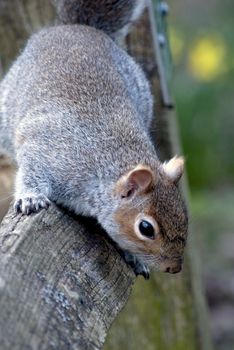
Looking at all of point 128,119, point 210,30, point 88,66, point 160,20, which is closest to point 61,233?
point 128,119

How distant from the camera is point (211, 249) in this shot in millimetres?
5773

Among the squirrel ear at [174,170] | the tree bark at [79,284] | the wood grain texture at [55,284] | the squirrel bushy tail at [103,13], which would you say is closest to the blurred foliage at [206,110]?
the squirrel bushy tail at [103,13]

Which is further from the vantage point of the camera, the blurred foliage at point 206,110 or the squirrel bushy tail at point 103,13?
the blurred foliage at point 206,110

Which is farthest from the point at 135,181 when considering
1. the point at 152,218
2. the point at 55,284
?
the point at 55,284

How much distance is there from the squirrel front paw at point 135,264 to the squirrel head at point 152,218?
0.02m

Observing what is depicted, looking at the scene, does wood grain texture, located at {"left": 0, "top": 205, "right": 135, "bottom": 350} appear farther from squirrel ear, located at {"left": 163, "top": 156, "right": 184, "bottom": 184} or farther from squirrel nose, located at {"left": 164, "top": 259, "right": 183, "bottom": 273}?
squirrel ear, located at {"left": 163, "top": 156, "right": 184, "bottom": 184}

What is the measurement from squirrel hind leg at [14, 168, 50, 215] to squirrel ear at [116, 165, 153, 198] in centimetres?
23

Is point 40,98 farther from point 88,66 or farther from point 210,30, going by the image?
point 210,30

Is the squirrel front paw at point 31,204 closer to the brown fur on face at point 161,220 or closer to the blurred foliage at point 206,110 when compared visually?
the brown fur on face at point 161,220

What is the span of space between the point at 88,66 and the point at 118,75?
140 millimetres

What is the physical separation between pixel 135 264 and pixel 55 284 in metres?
0.84

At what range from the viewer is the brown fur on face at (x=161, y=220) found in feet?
8.57

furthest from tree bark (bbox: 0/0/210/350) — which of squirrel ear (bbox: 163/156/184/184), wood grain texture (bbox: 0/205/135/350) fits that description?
squirrel ear (bbox: 163/156/184/184)

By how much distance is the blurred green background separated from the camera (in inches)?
225
